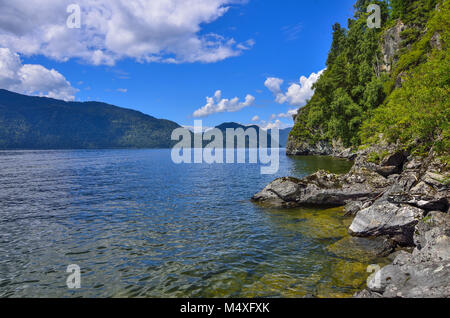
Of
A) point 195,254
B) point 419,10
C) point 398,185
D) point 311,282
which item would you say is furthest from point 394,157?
point 419,10

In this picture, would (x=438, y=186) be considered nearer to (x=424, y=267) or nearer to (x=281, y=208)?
(x=424, y=267)

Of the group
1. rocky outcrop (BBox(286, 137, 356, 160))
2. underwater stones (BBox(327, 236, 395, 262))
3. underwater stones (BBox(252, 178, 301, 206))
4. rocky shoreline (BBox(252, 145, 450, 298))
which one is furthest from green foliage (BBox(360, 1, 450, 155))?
rocky outcrop (BBox(286, 137, 356, 160))

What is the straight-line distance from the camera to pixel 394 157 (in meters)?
25.2

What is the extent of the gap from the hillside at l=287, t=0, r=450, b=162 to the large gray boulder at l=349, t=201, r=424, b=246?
5039 mm

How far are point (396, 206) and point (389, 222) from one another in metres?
1.30

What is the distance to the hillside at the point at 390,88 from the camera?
20.1m

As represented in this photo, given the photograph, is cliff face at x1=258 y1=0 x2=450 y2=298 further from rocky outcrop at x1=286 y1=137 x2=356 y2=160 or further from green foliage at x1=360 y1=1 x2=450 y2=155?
rocky outcrop at x1=286 y1=137 x2=356 y2=160

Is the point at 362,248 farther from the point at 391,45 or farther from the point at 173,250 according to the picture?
the point at 391,45

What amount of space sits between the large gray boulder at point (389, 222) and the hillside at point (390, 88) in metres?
5.04

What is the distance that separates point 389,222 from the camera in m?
14.7

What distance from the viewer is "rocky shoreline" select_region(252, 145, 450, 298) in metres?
8.88

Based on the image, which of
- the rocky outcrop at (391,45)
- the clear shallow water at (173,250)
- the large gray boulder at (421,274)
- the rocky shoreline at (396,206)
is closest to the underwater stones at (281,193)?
the rocky shoreline at (396,206)

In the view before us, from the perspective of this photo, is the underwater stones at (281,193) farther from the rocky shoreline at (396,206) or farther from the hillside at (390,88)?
the hillside at (390,88)

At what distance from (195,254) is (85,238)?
846cm
